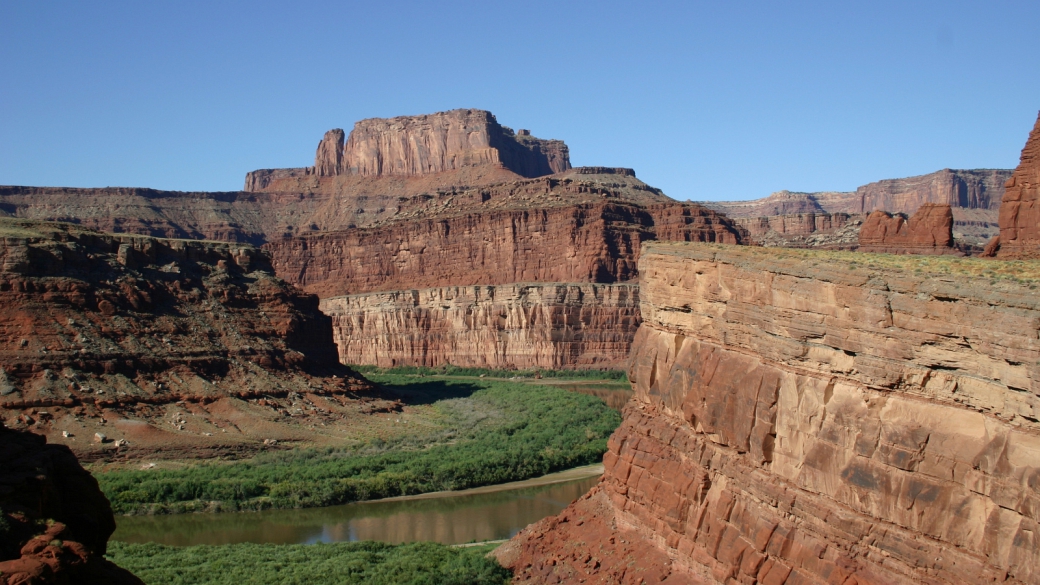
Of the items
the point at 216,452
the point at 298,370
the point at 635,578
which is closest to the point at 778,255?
the point at 635,578

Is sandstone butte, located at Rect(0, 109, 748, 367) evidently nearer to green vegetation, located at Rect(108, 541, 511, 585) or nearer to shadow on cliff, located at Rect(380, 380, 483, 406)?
shadow on cliff, located at Rect(380, 380, 483, 406)

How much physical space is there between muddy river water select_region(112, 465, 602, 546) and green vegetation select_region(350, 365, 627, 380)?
177 ft

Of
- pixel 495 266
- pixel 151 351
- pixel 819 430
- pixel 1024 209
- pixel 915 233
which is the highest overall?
pixel 1024 209

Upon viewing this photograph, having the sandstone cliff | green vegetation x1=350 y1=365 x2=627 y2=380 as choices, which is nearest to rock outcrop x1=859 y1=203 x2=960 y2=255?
green vegetation x1=350 y1=365 x2=627 y2=380

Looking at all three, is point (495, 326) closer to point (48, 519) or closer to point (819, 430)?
point (819, 430)

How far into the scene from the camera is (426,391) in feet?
270

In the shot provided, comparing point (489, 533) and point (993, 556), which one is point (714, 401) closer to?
point (993, 556)

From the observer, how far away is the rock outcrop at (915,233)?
80.0ft

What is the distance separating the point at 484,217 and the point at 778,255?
10875 centimetres

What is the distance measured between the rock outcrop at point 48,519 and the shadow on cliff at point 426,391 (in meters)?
53.6

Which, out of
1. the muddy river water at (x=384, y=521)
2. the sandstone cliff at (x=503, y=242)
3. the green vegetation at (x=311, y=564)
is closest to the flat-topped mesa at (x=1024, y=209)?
the green vegetation at (x=311, y=564)

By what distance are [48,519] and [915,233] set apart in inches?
775

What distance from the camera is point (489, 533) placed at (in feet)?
114

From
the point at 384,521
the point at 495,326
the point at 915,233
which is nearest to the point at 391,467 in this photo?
the point at 384,521
